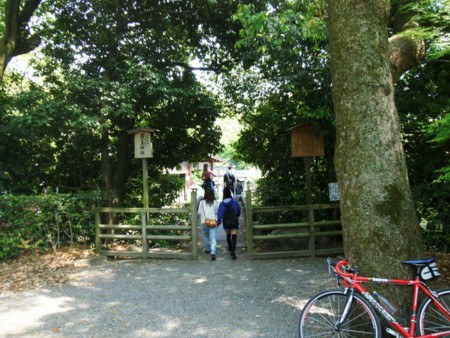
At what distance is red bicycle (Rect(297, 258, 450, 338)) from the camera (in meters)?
3.30

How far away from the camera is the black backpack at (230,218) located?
24.4 ft

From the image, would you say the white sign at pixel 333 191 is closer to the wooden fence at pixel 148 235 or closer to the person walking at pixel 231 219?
the person walking at pixel 231 219

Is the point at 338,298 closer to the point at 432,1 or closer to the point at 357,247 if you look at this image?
the point at 357,247

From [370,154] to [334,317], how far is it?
1.74 meters

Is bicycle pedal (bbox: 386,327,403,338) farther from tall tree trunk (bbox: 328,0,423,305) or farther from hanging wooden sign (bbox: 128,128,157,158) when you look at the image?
hanging wooden sign (bbox: 128,128,157,158)

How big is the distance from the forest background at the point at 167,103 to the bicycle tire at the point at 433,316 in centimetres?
315

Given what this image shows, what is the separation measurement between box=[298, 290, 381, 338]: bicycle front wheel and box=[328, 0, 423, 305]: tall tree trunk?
384 millimetres

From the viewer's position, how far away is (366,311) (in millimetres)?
3396

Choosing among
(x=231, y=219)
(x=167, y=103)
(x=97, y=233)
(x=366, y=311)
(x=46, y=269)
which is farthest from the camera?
(x=167, y=103)

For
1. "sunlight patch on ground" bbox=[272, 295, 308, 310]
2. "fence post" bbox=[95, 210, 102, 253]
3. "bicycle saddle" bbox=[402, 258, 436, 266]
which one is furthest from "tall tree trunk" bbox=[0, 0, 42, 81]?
"bicycle saddle" bbox=[402, 258, 436, 266]

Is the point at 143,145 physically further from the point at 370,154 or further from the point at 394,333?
the point at 394,333

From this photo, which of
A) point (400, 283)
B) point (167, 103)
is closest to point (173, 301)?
point (400, 283)

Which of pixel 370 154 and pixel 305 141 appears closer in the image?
pixel 370 154

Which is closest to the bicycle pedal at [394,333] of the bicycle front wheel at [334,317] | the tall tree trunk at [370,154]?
the bicycle front wheel at [334,317]
